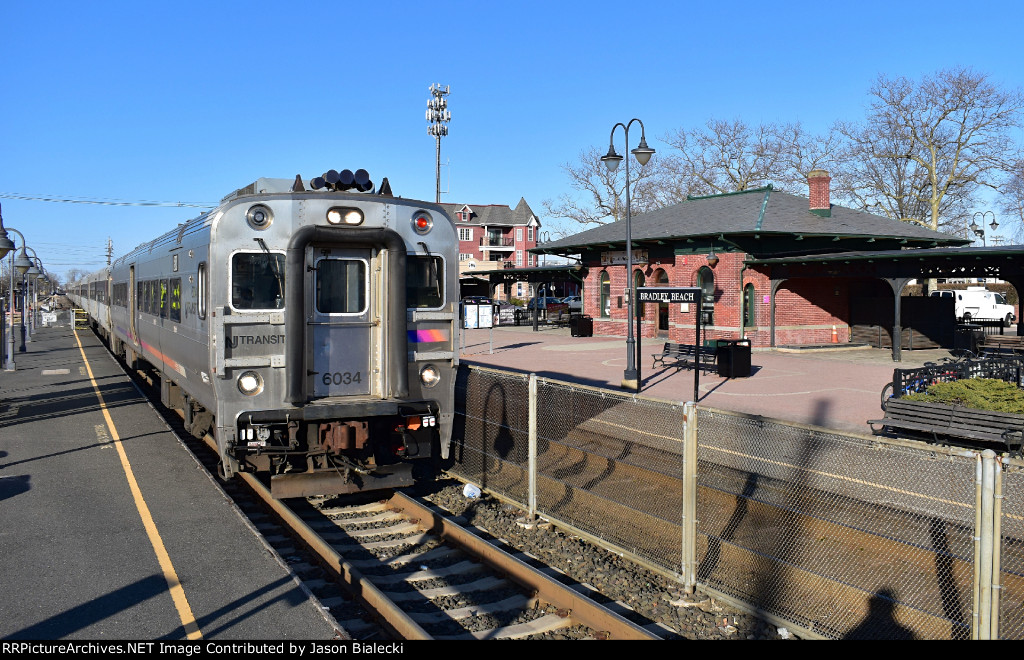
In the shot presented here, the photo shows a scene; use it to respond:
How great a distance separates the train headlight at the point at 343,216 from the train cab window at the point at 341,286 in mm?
454

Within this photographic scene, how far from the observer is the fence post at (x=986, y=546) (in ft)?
14.5

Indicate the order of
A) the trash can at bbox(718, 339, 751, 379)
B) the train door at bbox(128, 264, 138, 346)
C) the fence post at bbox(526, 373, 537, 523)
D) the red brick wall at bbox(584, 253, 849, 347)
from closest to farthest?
the fence post at bbox(526, 373, 537, 523) < the train door at bbox(128, 264, 138, 346) < the trash can at bbox(718, 339, 751, 379) < the red brick wall at bbox(584, 253, 849, 347)

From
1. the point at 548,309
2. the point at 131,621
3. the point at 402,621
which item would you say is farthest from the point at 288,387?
the point at 548,309

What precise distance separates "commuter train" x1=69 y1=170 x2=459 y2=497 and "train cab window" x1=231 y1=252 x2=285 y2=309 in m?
0.01

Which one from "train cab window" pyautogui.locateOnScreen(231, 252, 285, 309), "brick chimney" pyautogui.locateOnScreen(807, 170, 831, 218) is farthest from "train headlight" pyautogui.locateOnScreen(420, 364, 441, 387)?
"brick chimney" pyautogui.locateOnScreen(807, 170, 831, 218)

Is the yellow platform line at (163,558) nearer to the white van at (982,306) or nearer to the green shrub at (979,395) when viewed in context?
the green shrub at (979,395)

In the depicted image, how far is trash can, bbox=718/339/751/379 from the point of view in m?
19.6

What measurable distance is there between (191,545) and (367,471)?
1929mm

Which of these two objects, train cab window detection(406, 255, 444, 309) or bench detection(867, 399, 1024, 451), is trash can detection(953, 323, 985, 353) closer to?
bench detection(867, 399, 1024, 451)

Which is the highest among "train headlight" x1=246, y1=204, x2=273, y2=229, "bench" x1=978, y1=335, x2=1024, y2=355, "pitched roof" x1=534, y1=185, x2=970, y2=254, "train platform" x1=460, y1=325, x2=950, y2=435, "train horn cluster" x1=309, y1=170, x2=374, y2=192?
"pitched roof" x1=534, y1=185, x2=970, y2=254

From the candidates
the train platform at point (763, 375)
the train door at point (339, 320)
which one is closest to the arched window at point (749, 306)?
the train platform at point (763, 375)

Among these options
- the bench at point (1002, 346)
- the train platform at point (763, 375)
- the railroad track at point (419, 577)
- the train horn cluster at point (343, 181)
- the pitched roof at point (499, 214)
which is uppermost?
the pitched roof at point (499, 214)

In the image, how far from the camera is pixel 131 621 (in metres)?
5.54

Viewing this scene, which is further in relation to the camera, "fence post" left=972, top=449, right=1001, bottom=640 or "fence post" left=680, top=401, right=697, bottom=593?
"fence post" left=680, top=401, right=697, bottom=593
